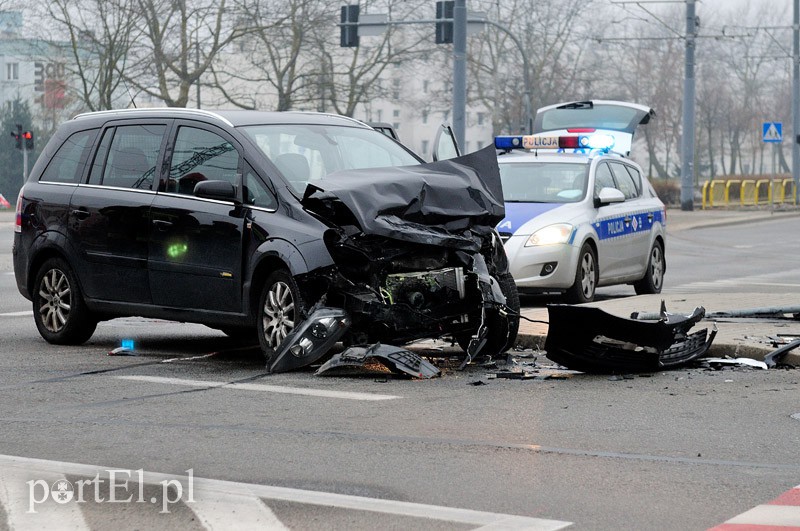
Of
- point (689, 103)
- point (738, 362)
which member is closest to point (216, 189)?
point (738, 362)

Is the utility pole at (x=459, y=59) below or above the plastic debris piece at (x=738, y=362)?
above

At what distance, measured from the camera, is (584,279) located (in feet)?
45.3

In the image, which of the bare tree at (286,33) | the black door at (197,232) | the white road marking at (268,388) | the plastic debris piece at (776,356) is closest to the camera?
the white road marking at (268,388)

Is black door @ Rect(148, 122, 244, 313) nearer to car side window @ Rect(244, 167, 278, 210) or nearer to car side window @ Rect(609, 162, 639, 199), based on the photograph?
car side window @ Rect(244, 167, 278, 210)

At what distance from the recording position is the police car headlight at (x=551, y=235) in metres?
13.5

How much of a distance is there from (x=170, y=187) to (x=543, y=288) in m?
4.96

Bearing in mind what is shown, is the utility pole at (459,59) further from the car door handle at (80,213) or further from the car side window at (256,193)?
the car side window at (256,193)

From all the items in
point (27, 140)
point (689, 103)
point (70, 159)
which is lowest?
point (70, 159)

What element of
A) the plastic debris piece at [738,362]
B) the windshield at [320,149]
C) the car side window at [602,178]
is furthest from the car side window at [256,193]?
the car side window at [602,178]

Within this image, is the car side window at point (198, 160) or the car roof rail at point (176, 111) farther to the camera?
the car roof rail at point (176, 111)

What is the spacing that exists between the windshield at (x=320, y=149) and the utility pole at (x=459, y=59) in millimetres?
17011

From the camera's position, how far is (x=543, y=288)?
44.4 ft

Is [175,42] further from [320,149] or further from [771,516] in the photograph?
[771,516]

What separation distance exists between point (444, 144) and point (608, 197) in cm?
383
